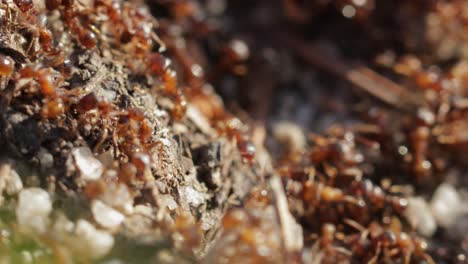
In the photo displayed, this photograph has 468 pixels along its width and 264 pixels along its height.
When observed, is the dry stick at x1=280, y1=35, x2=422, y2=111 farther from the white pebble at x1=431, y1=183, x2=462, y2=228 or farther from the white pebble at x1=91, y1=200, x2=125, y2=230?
the white pebble at x1=91, y1=200, x2=125, y2=230

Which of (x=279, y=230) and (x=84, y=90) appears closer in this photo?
(x=84, y=90)

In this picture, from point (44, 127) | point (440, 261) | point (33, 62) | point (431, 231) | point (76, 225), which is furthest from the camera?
point (431, 231)

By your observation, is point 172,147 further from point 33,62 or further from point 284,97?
point 284,97

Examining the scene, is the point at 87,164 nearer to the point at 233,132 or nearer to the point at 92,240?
the point at 92,240

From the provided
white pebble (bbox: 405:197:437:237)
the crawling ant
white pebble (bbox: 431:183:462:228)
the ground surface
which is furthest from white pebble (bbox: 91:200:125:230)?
white pebble (bbox: 431:183:462:228)

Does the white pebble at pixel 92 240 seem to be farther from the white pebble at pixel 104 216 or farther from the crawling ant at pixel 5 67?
the crawling ant at pixel 5 67

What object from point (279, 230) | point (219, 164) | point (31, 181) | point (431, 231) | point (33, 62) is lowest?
point (431, 231)

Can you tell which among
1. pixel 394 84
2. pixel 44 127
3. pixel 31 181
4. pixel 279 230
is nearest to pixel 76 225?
pixel 31 181
